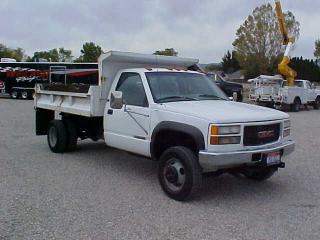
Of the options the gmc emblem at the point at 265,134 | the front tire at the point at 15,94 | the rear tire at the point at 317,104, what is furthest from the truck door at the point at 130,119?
the front tire at the point at 15,94

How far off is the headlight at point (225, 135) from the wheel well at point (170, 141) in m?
0.46

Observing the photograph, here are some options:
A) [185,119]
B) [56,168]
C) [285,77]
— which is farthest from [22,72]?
[185,119]

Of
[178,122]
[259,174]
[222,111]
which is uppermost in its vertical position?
[222,111]

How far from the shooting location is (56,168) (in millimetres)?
8148

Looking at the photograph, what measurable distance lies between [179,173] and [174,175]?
9 cm

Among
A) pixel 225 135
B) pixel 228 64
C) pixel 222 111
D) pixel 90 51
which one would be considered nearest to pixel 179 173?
Result: pixel 225 135

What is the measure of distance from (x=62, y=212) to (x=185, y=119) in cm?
209

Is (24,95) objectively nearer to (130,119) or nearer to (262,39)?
(262,39)

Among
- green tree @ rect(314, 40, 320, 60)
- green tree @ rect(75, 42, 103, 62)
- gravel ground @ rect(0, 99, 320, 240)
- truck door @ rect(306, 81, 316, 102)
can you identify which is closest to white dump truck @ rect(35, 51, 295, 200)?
gravel ground @ rect(0, 99, 320, 240)

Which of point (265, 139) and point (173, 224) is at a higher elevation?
point (265, 139)

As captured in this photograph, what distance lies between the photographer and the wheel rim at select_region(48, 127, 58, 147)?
31.7 feet

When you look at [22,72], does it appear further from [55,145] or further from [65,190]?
[65,190]

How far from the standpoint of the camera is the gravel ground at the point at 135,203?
5.01m

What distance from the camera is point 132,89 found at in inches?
297
